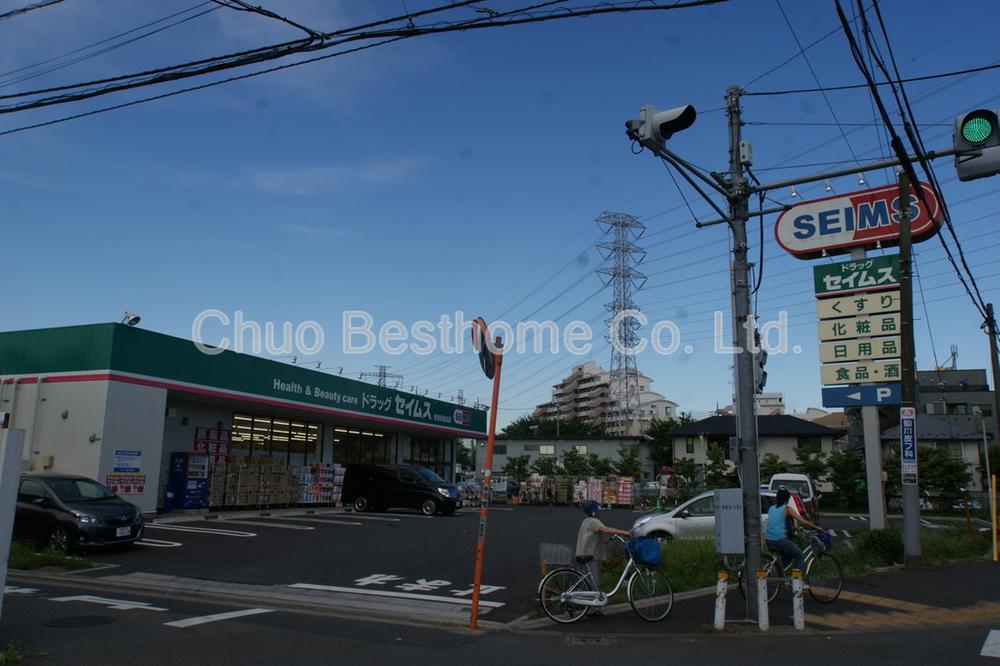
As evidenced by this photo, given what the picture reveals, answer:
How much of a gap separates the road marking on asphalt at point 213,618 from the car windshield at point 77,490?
7256 millimetres

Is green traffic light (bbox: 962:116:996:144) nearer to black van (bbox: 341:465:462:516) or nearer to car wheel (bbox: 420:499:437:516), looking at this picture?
black van (bbox: 341:465:462:516)

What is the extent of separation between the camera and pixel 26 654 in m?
6.89

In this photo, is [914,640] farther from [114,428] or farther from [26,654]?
[114,428]

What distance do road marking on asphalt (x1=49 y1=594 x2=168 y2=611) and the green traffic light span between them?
433 inches

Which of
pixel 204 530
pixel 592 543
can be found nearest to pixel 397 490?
pixel 204 530

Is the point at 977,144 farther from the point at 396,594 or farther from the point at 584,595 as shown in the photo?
the point at 396,594

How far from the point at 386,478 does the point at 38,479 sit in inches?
532

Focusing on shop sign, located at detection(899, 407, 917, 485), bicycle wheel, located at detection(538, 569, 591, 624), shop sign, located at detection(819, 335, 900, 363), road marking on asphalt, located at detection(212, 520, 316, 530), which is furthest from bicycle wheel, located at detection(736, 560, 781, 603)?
road marking on asphalt, located at detection(212, 520, 316, 530)

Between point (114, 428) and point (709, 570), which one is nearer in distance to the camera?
point (709, 570)

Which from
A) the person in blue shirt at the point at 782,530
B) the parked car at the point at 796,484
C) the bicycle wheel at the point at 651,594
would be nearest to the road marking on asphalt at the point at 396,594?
the bicycle wheel at the point at 651,594

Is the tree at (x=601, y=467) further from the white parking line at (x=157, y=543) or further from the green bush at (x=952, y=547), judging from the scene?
the white parking line at (x=157, y=543)

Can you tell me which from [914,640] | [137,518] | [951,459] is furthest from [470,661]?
[951,459]

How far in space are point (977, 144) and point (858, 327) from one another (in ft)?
37.9

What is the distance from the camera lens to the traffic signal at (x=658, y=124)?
904 centimetres
